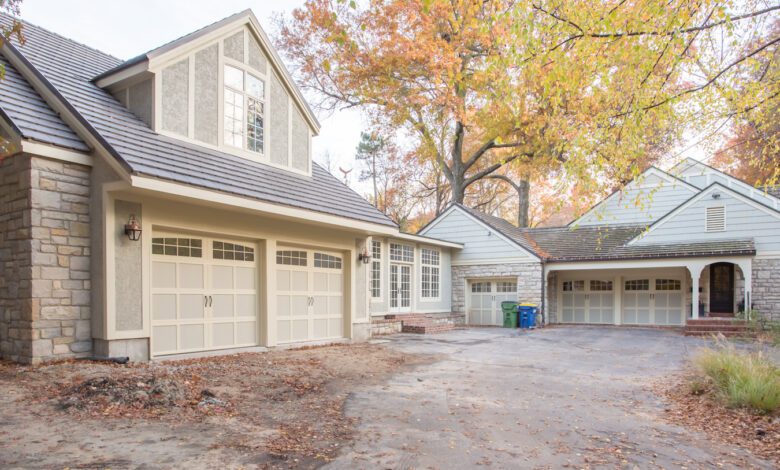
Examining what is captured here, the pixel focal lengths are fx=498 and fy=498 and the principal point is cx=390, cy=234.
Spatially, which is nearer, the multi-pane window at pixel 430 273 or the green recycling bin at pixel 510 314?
the green recycling bin at pixel 510 314

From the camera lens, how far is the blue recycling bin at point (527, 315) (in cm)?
1775

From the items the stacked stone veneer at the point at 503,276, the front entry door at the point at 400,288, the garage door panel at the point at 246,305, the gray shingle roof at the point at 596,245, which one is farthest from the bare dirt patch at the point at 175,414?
the stacked stone veneer at the point at 503,276

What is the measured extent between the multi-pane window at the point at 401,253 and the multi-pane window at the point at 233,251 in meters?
7.39

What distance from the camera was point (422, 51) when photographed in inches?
781

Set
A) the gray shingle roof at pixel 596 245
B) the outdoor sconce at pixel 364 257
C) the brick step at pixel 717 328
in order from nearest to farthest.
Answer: the outdoor sconce at pixel 364 257
the brick step at pixel 717 328
the gray shingle roof at pixel 596 245

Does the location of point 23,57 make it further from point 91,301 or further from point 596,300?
point 596,300

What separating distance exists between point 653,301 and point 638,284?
Result: 793 millimetres

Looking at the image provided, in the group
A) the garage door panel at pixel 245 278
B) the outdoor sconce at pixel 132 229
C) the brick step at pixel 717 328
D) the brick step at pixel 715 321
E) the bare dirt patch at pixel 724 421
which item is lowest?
the brick step at pixel 717 328

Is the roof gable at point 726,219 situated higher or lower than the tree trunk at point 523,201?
lower

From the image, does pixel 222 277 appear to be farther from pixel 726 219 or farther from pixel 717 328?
pixel 726 219

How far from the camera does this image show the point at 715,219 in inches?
658

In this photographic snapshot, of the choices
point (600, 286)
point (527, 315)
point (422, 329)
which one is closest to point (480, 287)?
point (527, 315)

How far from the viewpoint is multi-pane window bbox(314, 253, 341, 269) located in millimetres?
10961

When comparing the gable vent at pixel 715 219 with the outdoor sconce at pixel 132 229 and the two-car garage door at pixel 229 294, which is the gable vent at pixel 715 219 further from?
the outdoor sconce at pixel 132 229
